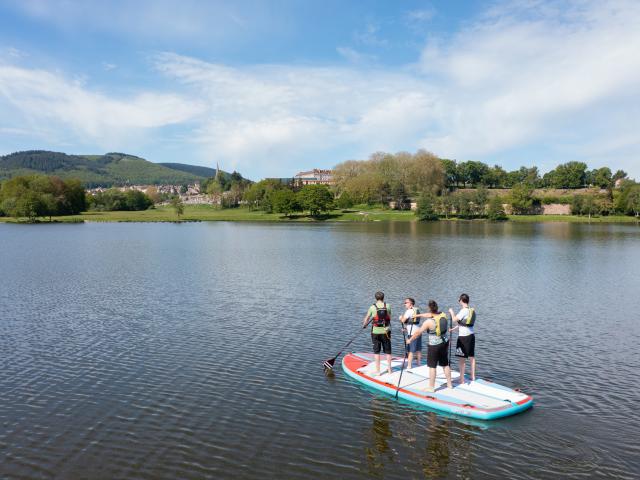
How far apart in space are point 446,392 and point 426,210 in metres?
138

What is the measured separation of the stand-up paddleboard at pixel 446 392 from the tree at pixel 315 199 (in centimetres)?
14012

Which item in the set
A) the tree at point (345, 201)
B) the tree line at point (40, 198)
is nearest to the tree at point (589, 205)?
the tree at point (345, 201)

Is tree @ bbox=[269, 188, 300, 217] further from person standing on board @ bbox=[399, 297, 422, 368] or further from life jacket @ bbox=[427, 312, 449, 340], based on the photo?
life jacket @ bbox=[427, 312, 449, 340]

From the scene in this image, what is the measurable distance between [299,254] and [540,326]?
3806cm

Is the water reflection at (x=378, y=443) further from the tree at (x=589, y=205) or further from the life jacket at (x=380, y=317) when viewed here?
the tree at (x=589, y=205)

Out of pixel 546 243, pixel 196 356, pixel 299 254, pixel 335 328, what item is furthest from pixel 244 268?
pixel 546 243

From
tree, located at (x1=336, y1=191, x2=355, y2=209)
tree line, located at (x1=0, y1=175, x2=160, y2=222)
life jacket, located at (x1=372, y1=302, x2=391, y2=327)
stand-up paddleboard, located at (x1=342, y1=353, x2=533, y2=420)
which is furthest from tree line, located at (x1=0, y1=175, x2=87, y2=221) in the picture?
life jacket, located at (x1=372, y1=302, x2=391, y2=327)

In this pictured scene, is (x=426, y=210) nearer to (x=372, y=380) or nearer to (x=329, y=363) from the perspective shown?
(x=329, y=363)

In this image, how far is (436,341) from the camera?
57.8 ft

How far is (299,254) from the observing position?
63.1m

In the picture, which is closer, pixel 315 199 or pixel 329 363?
pixel 329 363

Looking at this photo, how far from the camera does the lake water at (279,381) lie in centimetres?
1387

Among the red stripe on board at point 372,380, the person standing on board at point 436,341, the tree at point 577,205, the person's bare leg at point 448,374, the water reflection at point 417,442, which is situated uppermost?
the tree at point 577,205

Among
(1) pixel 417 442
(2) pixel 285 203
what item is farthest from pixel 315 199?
(1) pixel 417 442
